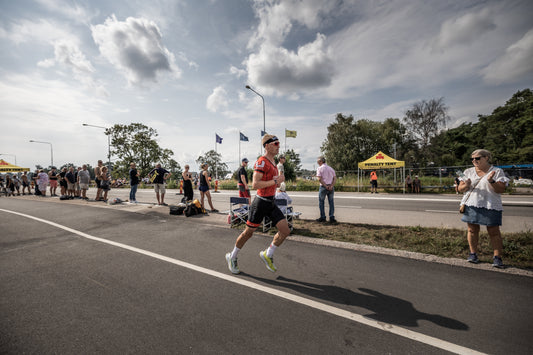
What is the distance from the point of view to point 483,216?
350 centimetres

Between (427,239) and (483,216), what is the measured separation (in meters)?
1.40

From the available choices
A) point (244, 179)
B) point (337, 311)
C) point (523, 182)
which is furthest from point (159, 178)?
point (523, 182)

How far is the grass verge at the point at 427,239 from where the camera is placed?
3809 mm

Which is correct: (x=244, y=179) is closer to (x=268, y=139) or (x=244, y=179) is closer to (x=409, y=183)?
(x=268, y=139)

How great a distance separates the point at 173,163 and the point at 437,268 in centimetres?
8096

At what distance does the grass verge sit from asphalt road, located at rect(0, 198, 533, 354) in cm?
61

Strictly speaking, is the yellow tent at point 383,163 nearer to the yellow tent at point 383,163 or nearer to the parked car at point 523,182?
the yellow tent at point 383,163

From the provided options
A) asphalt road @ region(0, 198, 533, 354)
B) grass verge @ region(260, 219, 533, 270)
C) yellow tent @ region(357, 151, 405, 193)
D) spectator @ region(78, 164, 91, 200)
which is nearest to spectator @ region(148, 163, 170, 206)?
spectator @ region(78, 164, 91, 200)

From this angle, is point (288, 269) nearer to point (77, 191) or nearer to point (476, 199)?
point (476, 199)

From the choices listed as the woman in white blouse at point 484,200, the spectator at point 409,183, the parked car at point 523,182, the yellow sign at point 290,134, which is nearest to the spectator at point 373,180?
A: the spectator at point 409,183

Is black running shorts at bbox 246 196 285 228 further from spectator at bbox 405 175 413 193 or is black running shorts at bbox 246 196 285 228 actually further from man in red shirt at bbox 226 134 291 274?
spectator at bbox 405 175 413 193

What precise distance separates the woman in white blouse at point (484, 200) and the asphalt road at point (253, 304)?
544 millimetres

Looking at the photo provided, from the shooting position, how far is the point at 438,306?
252cm

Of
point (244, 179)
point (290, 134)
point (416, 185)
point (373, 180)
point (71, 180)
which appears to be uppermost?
point (290, 134)
